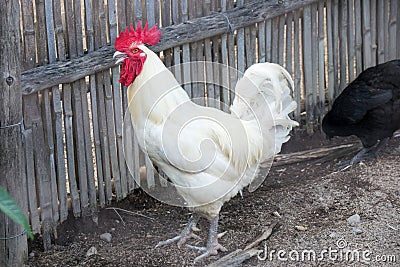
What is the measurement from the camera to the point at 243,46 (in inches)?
253

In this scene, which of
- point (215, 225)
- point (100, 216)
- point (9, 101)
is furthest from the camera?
point (100, 216)

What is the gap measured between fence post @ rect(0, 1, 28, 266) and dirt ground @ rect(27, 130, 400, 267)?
1.50 ft

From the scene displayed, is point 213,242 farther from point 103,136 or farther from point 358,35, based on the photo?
point 358,35

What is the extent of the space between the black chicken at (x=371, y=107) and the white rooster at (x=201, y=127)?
1.49 meters

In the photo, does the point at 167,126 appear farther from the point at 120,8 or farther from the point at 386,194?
the point at 386,194

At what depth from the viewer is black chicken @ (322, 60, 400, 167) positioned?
653 cm

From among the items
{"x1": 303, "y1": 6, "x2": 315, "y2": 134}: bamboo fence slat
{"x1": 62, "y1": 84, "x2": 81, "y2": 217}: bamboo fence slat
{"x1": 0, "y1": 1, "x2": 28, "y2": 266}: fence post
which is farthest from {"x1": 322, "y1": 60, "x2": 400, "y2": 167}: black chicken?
{"x1": 0, "y1": 1, "x2": 28, "y2": 266}: fence post

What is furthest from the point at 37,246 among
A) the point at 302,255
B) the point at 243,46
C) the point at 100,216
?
the point at 243,46

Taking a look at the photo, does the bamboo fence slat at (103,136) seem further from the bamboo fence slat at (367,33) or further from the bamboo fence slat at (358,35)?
the bamboo fence slat at (367,33)

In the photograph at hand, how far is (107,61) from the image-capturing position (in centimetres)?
529

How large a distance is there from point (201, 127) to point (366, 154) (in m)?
2.69

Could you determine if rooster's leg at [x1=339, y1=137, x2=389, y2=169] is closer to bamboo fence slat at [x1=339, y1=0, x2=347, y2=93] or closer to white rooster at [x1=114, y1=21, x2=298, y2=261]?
bamboo fence slat at [x1=339, y1=0, x2=347, y2=93]

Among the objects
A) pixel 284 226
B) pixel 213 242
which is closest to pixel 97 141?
pixel 213 242

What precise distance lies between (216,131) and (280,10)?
7.06 feet
